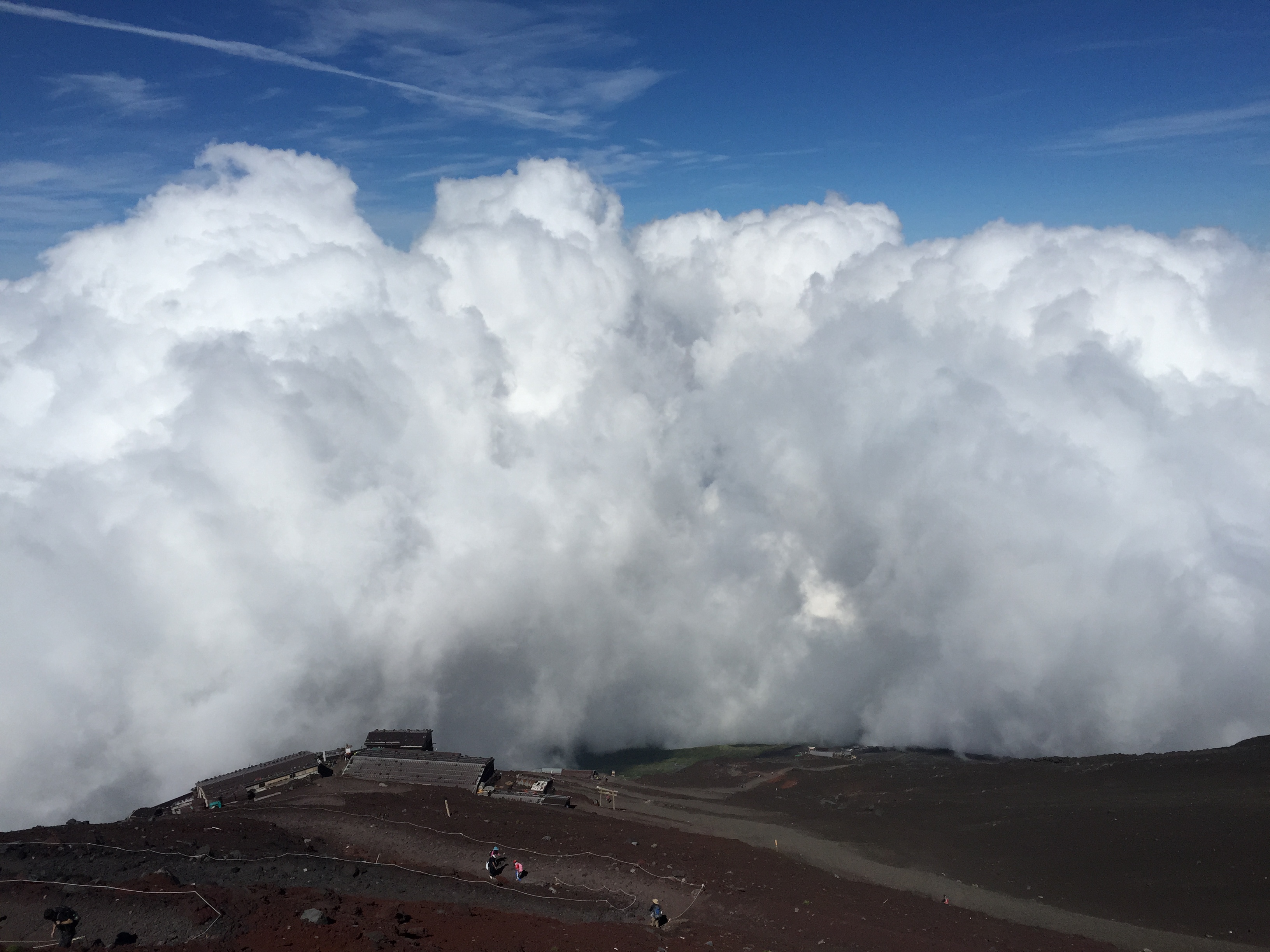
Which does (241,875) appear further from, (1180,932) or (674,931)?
(1180,932)

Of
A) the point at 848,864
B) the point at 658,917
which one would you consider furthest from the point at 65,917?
the point at 848,864

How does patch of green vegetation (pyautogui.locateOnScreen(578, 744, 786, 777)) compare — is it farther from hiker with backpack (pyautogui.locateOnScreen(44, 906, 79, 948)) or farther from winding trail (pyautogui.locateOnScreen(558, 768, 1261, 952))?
hiker with backpack (pyautogui.locateOnScreen(44, 906, 79, 948))

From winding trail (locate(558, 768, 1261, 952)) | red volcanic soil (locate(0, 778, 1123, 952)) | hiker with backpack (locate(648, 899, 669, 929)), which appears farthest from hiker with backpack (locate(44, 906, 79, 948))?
winding trail (locate(558, 768, 1261, 952))

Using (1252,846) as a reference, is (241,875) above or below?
above

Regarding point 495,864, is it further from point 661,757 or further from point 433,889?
point 661,757

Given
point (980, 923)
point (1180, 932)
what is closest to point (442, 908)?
point (980, 923)

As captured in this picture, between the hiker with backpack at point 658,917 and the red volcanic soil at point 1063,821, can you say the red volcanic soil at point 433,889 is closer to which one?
the hiker with backpack at point 658,917
